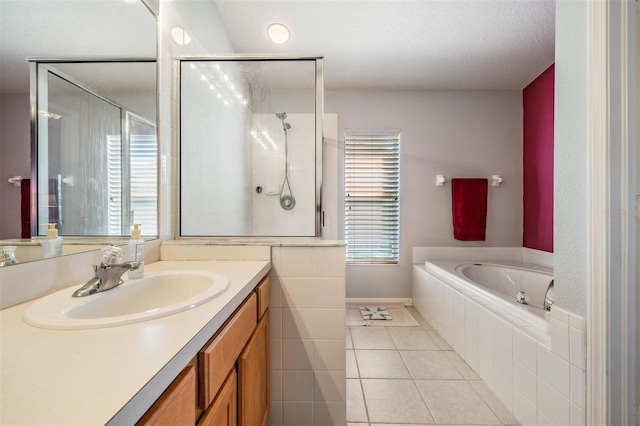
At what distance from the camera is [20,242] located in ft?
2.18

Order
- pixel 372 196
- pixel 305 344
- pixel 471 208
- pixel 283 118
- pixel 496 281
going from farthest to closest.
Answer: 1. pixel 372 196
2. pixel 471 208
3. pixel 496 281
4. pixel 283 118
5. pixel 305 344

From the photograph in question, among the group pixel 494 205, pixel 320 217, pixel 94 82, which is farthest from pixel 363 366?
pixel 494 205

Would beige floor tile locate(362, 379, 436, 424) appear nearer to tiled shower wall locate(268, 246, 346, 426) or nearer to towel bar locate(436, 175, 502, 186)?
tiled shower wall locate(268, 246, 346, 426)

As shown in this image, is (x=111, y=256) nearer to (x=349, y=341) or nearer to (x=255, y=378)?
(x=255, y=378)

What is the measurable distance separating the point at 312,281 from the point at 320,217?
0.43 meters

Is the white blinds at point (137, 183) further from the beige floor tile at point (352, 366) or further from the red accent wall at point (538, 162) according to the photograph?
the red accent wall at point (538, 162)

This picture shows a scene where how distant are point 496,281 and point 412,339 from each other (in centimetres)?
116

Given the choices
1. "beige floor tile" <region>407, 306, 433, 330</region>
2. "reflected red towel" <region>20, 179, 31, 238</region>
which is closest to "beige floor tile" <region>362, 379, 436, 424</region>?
"beige floor tile" <region>407, 306, 433, 330</region>

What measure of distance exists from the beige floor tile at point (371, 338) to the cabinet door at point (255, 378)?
1.09 m

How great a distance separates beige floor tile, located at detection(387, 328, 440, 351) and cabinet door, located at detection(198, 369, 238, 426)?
5.33 feet

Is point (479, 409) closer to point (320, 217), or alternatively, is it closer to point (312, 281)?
point (312, 281)

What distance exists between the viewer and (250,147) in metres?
2.15

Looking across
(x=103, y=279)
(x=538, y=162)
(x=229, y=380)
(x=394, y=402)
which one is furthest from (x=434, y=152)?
(x=103, y=279)

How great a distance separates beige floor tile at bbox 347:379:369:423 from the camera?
1362 mm
